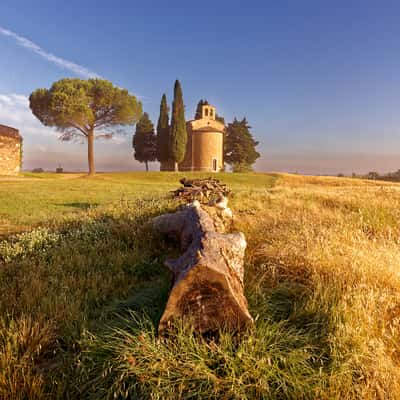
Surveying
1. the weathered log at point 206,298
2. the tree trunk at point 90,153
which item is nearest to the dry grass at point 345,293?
the weathered log at point 206,298

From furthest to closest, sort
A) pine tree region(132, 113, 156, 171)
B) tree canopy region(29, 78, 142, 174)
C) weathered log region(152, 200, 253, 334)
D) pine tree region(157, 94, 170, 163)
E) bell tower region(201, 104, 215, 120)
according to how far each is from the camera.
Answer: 1. bell tower region(201, 104, 215, 120)
2. pine tree region(132, 113, 156, 171)
3. pine tree region(157, 94, 170, 163)
4. tree canopy region(29, 78, 142, 174)
5. weathered log region(152, 200, 253, 334)

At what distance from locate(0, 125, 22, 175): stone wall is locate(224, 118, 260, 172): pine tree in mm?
34184

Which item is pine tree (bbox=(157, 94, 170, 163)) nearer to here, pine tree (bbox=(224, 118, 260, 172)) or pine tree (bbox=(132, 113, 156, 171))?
pine tree (bbox=(132, 113, 156, 171))

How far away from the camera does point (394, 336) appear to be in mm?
2064

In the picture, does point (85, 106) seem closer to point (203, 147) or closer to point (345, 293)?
point (203, 147)

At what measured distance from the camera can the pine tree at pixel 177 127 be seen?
39.5 meters

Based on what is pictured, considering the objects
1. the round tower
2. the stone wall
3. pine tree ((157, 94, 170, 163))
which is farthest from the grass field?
the round tower

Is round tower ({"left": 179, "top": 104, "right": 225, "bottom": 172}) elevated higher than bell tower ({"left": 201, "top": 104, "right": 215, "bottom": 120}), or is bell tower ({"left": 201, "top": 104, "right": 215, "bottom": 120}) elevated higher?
bell tower ({"left": 201, "top": 104, "right": 215, "bottom": 120})

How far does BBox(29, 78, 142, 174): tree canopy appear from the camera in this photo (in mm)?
32438

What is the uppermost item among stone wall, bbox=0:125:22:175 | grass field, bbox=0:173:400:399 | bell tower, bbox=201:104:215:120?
bell tower, bbox=201:104:215:120

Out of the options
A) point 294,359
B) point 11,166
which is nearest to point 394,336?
point 294,359

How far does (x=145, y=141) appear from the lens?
4694cm

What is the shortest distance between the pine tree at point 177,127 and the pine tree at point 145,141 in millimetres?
8341

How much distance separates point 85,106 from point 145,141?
14877 mm
